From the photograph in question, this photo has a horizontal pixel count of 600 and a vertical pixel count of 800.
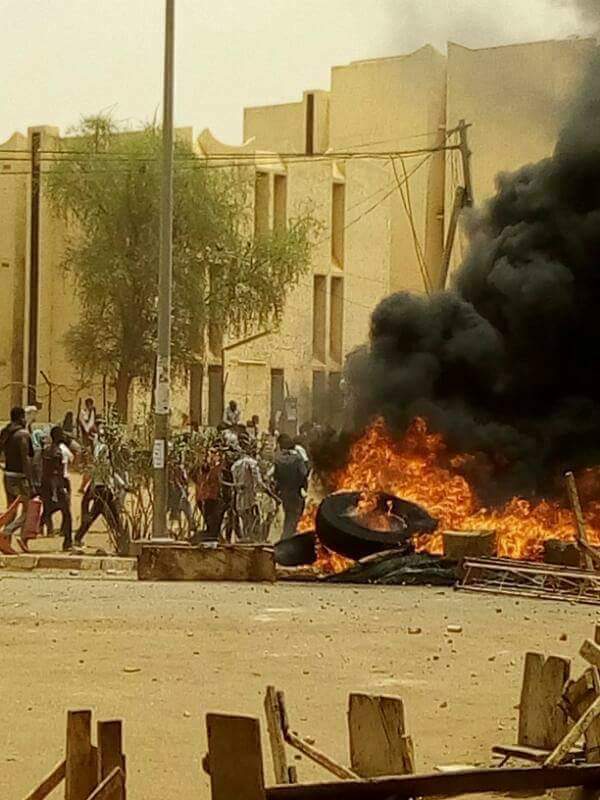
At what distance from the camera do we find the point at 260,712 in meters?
10.5

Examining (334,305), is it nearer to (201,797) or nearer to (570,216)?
(570,216)

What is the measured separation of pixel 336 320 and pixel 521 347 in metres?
28.1

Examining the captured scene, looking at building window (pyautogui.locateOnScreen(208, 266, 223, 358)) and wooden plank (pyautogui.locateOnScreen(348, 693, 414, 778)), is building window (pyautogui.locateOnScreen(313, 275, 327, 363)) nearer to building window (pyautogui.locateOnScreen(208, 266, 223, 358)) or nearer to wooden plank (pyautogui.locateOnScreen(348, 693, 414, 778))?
building window (pyautogui.locateOnScreen(208, 266, 223, 358))

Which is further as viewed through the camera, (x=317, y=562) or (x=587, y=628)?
(x=317, y=562)

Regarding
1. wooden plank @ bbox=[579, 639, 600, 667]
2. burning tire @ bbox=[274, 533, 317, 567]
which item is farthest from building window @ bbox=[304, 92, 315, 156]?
wooden plank @ bbox=[579, 639, 600, 667]

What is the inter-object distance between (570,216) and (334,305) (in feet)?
90.2

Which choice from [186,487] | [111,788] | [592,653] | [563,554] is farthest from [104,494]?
[111,788]

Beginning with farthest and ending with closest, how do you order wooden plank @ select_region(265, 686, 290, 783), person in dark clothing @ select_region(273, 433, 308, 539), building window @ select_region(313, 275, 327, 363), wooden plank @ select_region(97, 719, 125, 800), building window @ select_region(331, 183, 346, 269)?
1. building window @ select_region(313, 275, 327, 363)
2. building window @ select_region(331, 183, 346, 269)
3. person in dark clothing @ select_region(273, 433, 308, 539)
4. wooden plank @ select_region(265, 686, 290, 783)
5. wooden plank @ select_region(97, 719, 125, 800)

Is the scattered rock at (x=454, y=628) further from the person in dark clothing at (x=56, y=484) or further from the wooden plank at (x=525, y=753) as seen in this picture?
the person in dark clothing at (x=56, y=484)

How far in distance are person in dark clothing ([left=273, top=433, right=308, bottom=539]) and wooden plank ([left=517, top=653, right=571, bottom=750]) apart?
13790mm

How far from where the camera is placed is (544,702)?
26.5ft

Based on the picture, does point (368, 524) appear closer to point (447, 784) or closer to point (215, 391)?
point (447, 784)

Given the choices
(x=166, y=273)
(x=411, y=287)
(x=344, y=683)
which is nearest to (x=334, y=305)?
(x=411, y=287)

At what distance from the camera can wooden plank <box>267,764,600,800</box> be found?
5289 mm
